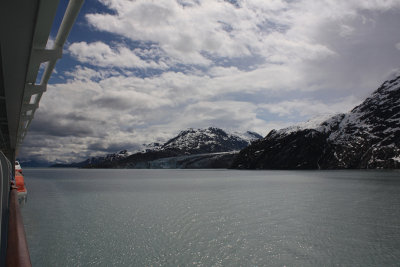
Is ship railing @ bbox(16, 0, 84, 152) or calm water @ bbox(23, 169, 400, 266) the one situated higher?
ship railing @ bbox(16, 0, 84, 152)

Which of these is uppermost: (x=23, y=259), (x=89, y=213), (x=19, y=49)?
(x=19, y=49)

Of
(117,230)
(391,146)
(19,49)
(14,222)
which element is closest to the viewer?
(14,222)

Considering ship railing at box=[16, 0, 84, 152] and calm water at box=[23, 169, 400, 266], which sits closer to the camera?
ship railing at box=[16, 0, 84, 152]

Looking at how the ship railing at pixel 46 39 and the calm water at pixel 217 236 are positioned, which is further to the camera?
the calm water at pixel 217 236

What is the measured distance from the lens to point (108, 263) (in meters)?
12.9

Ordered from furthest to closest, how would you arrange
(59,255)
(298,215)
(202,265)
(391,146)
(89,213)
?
(391,146)
(89,213)
(298,215)
(59,255)
(202,265)

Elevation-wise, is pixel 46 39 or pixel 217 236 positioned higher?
pixel 46 39

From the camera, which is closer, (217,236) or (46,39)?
(46,39)

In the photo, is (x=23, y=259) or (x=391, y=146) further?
(x=391, y=146)

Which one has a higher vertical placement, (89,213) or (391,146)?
(391,146)

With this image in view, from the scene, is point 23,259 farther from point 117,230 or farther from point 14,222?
point 117,230

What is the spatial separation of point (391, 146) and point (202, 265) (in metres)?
188

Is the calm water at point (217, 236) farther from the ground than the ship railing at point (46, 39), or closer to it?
closer to it

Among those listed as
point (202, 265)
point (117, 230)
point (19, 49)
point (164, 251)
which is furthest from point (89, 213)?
point (19, 49)
